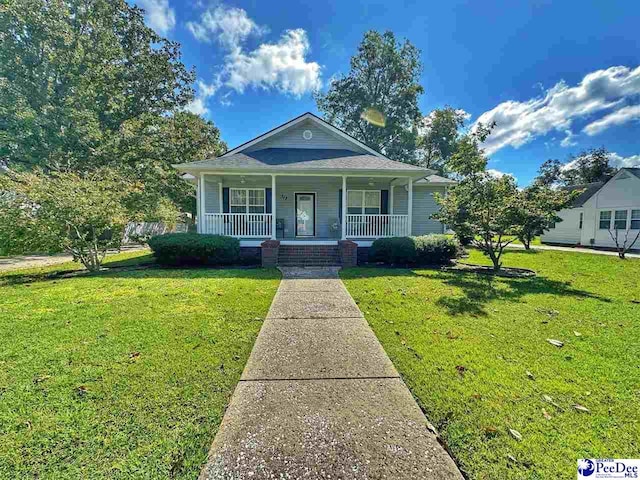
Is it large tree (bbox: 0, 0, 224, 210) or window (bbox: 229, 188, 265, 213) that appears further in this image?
large tree (bbox: 0, 0, 224, 210)

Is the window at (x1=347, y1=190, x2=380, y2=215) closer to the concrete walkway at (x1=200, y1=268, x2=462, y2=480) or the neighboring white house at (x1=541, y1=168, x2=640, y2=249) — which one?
the neighboring white house at (x1=541, y1=168, x2=640, y2=249)

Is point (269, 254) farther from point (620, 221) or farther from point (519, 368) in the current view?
point (620, 221)

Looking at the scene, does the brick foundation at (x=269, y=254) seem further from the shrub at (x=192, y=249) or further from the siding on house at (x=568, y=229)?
the siding on house at (x=568, y=229)

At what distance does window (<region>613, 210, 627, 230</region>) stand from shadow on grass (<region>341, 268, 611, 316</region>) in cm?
1392

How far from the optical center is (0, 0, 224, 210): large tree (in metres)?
15.7

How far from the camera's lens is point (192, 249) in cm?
930

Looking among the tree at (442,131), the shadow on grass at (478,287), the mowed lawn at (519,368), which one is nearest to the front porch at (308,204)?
the shadow on grass at (478,287)

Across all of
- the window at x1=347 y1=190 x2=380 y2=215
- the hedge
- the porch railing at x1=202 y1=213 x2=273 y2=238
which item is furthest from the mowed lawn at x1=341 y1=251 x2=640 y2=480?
the window at x1=347 y1=190 x2=380 y2=215

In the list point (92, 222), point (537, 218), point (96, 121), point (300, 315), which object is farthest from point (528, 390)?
point (96, 121)

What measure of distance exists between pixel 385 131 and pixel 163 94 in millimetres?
20168

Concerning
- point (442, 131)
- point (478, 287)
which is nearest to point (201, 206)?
point (478, 287)

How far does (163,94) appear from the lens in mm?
22078

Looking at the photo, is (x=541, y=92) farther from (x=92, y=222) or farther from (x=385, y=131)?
(x=92, y=222)

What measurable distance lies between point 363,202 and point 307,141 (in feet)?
13.3
